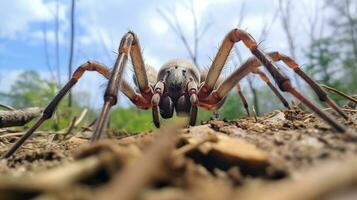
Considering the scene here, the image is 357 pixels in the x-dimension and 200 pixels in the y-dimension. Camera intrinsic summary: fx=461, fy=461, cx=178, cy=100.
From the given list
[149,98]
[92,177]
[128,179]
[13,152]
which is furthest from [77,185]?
[149,98]

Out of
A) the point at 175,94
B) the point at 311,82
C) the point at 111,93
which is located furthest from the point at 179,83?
the point at 111,93

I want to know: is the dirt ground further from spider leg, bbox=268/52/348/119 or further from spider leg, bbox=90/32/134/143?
spider leg, bbox=268/52/348/119

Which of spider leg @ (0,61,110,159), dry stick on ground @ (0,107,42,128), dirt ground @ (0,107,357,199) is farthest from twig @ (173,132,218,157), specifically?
dry stick on ground @ (0,107,42,128)

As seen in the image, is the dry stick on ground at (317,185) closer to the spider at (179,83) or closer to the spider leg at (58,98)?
the spider at (179,83)

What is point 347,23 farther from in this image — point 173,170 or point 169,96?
point 173,170

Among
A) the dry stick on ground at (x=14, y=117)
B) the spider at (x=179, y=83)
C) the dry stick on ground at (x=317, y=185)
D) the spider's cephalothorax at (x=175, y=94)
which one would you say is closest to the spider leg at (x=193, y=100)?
the spider at (x=179, y=83)

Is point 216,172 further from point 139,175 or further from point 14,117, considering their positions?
point 14,117
